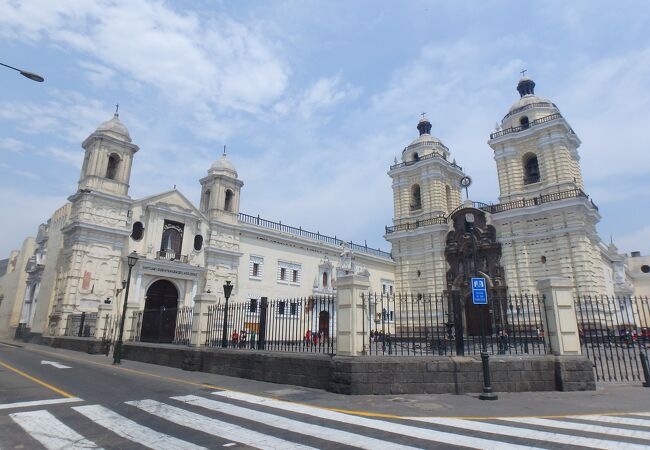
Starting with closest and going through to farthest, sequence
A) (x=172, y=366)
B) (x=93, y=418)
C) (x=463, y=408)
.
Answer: (x=93, y=418), (x=463, y=408), (x=172, y=366)

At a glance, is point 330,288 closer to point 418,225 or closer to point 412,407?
point 418,225

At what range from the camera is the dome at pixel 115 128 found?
28.0 metres

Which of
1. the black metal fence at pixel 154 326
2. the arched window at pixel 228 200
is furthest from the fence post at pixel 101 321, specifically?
the arched window at pixel 228 200

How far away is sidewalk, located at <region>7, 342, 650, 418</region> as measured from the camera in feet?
24.1

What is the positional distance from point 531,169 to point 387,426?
3223 cm

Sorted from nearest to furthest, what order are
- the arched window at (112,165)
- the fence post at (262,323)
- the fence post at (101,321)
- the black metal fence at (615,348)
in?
the black metal fence at (615,348), the fence post at (262,323), the fence post at (101,321), the arched window at (112,165)

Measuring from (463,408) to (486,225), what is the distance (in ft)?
89.6

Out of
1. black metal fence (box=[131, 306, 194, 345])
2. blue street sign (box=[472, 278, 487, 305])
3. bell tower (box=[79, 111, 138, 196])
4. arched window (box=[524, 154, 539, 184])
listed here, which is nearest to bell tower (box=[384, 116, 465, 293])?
arched window (box=[524, 154, 539, 184])

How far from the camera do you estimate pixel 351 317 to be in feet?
31.3

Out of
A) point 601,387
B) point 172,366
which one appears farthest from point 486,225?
point 172,366

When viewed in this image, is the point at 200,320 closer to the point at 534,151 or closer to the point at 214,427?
the point at 214,427

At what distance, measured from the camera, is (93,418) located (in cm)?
639

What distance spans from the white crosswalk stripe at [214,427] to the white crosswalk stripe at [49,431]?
136 cm

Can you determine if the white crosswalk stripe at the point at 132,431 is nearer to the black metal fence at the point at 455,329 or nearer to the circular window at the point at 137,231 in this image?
the black metal fence at the point at 455,329
